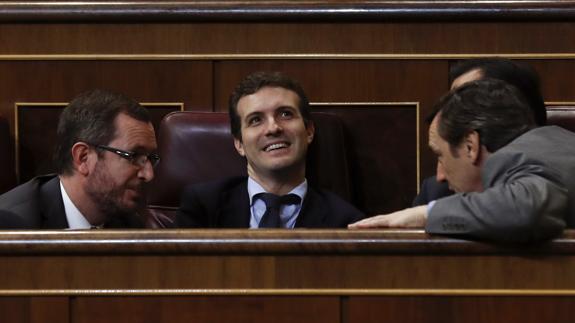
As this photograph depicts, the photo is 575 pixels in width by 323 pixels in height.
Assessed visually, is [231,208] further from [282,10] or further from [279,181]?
[282,10]

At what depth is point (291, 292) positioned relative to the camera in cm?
65

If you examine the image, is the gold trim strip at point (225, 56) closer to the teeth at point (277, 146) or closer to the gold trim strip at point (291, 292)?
the teeth at point (277, 146)

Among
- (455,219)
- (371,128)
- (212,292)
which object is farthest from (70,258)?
(371,128)

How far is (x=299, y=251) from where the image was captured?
65 cm

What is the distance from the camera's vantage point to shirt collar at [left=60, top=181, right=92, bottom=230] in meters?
0.94

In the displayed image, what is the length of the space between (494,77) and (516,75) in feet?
0.06

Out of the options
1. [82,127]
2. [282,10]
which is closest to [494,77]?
[282,10]

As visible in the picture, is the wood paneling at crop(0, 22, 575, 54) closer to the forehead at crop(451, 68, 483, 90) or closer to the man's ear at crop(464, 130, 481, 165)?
the forehead at crop(451, 68, 483, 90)

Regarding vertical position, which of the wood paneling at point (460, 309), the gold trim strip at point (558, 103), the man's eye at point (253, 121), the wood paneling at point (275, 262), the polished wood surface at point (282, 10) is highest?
the polished wood surface at point (282, 10)

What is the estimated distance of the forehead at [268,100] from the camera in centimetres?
102

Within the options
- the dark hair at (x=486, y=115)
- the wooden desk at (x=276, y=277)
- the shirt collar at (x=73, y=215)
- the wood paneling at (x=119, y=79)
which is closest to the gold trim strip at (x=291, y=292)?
the wooden desk at (x=276, y=277)

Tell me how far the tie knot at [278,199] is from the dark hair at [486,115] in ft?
0.61

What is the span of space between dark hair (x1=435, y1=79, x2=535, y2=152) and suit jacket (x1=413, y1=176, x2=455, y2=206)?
150 millimetres

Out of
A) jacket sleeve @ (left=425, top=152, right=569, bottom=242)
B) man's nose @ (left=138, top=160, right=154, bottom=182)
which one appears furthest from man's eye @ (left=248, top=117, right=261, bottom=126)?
jacket sleeve @ (left=425, top=152, right=569, bottom=242)
